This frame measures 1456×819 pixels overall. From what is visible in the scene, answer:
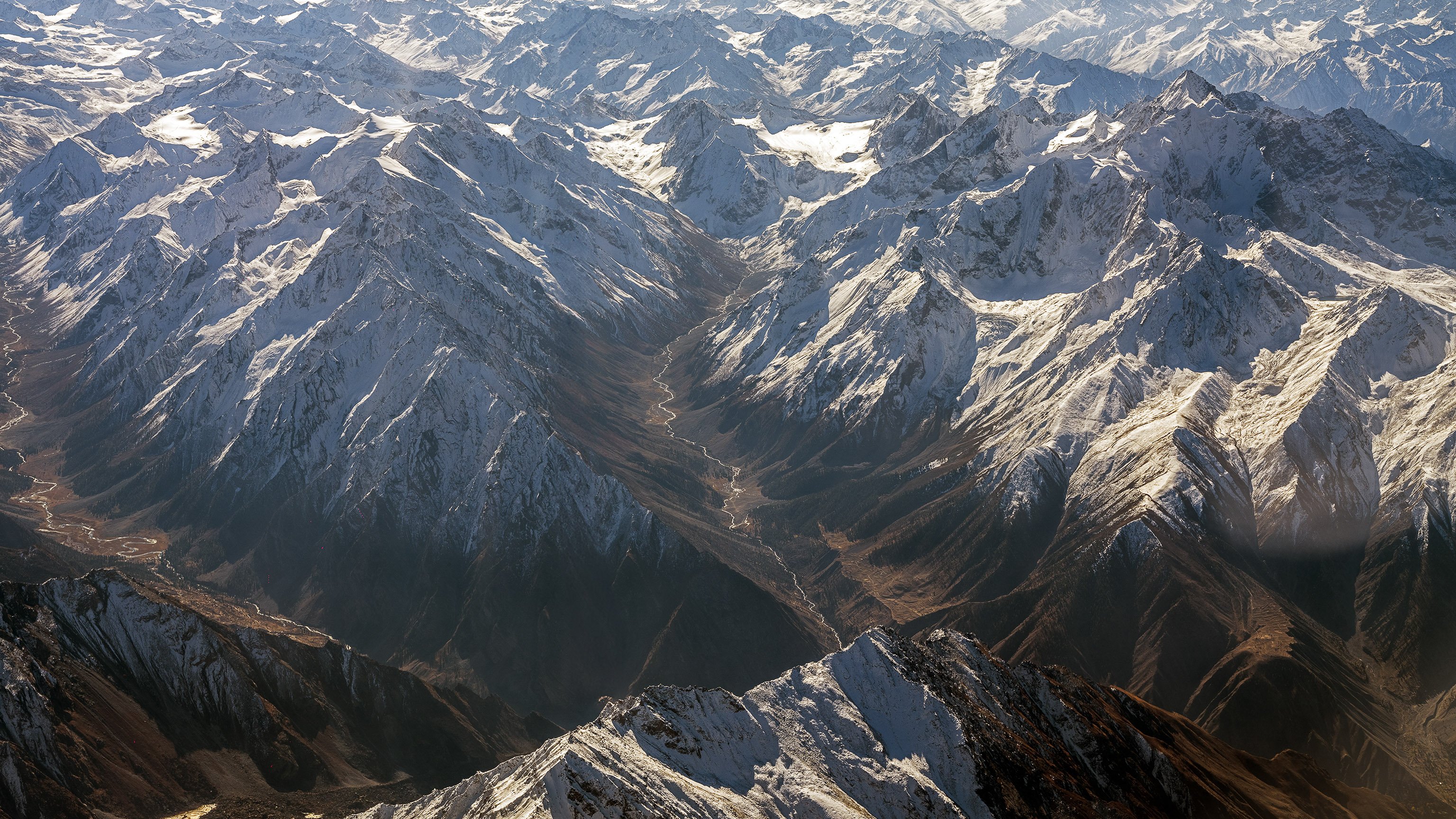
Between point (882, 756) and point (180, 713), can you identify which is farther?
point (180, 713)

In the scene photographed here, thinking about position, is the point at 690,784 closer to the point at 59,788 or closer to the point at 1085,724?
the point at 1085,724

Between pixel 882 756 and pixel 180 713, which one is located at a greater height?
pixel 882 756

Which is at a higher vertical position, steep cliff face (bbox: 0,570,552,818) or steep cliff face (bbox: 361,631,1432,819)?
steep cliff face (bbox: 361,631,1432,819)

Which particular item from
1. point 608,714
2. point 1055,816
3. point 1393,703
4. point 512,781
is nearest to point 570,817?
point 512,781

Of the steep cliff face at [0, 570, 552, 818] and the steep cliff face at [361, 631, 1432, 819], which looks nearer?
the steep cliff face at [361, 631, 1432, 819]
